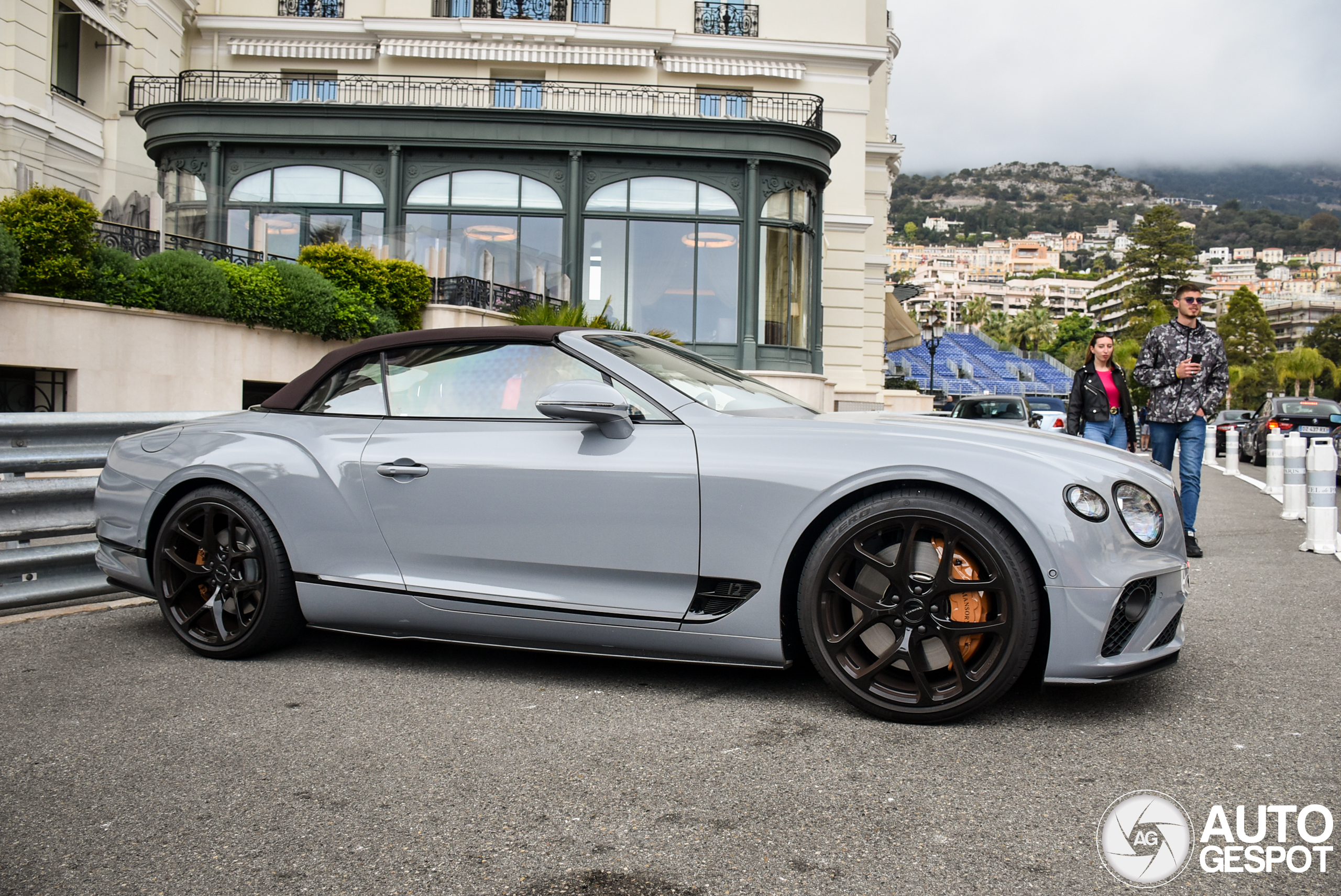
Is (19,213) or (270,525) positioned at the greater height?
(19,213)

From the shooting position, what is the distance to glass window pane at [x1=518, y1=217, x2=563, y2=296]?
20281mm

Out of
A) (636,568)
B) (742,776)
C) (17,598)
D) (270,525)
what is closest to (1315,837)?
(742,776)

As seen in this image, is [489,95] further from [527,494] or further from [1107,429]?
[527,494]

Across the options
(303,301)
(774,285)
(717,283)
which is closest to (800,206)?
(774,285)

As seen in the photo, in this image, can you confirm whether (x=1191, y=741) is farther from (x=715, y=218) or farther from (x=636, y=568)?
(x=715, y=218)

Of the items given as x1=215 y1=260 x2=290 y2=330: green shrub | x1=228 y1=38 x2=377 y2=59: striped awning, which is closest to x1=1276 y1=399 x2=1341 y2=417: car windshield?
x1=215 y1=260 x2=290 y2=330: green shrub

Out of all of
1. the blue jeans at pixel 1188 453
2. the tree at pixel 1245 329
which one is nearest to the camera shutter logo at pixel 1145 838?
the blue jeans at pixel 1188 453

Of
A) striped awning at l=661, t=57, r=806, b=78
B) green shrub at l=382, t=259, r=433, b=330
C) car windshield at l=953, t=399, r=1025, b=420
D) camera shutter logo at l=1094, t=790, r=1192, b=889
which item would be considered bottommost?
camera shutter logo at l=1094, t=790, r=1192, b=889

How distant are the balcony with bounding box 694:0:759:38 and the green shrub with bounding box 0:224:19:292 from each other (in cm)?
1855

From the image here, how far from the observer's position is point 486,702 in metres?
3.62

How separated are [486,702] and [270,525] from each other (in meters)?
1.24

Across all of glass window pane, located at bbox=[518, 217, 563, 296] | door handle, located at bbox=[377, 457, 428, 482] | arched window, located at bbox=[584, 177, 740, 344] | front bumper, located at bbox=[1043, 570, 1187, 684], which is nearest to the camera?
front bumper, located at bbox=[1043, 570, 1187, 684]

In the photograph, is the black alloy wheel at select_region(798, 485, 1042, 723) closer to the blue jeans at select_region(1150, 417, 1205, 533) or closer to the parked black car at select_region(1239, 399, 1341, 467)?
the blue jeans at select_region(1150, 417, 1205, 533)

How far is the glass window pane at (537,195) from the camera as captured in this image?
2220 centimetres
